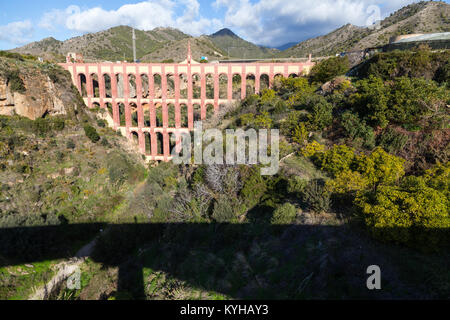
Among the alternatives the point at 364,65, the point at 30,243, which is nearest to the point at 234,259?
the point at 30,243

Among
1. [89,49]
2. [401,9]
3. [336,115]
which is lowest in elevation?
[336,115]

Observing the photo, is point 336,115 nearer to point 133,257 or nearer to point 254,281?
point 254,281

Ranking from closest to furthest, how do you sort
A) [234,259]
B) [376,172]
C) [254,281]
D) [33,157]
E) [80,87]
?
1. [254,281]
2. [234,259]
3. [376,172]
4. [33,157]
5. [80,87]

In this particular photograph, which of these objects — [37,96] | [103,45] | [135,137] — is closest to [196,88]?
[135,137]

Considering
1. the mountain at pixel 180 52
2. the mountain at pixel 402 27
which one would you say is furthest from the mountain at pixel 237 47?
the mountain at pixel 402 27

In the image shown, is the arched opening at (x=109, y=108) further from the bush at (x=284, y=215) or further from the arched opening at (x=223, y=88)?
the bush at (x=284, y=215)

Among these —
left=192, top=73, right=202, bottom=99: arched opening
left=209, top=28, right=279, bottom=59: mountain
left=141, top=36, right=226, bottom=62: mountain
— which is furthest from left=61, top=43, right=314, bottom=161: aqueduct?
left=209, top=28, right=279, bottom=59: mountain

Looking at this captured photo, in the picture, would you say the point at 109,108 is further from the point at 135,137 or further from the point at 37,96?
the point at 37,96
